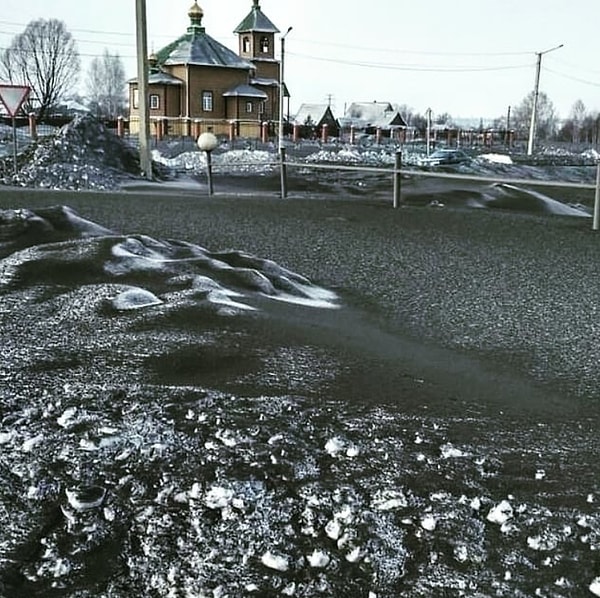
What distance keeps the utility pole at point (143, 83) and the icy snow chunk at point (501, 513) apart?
16512 millimetres

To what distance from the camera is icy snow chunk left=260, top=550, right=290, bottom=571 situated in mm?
2055

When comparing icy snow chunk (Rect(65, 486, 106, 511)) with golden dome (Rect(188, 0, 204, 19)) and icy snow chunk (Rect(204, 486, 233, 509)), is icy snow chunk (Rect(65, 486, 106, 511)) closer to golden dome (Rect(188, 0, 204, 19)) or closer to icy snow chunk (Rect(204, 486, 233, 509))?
icy snow chunk (Rect(204, 486, 233, 509))

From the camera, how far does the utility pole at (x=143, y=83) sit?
17922 mm

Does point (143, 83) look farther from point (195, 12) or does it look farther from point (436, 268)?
point (195, 12)

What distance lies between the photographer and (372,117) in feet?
303

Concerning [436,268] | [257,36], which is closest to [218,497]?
[436,268]

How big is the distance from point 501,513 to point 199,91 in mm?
49178

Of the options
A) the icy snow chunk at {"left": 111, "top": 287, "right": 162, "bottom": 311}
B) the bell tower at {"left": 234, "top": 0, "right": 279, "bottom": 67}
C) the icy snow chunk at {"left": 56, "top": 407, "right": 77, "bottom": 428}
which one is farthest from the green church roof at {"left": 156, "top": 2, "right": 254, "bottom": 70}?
the icy snow chunk at {"left": 56, "top": 407, "right": 77, "bottom": 428}

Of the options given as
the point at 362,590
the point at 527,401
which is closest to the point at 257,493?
the point at 362,590

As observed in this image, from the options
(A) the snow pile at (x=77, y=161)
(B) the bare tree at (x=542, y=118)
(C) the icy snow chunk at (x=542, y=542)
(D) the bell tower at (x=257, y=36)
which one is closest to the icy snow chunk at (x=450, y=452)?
(C) the icy snow chunk at (x=542, y=542)

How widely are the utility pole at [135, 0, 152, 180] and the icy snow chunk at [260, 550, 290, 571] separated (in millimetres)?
16644

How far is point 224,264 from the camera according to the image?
577cm

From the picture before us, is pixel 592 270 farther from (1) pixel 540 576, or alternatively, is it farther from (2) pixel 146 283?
(1) pixel 540 576

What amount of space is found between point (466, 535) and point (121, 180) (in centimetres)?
1566
